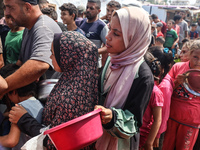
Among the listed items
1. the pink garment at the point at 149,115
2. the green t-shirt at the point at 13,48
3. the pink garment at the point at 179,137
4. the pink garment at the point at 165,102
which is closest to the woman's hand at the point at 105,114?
the pink garment at the point at 149,115

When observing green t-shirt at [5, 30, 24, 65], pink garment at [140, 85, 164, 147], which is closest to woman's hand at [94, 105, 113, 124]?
pink garment at [140, 85, 164, 147]

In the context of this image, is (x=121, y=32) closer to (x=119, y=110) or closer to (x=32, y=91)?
(x=119, y=110)

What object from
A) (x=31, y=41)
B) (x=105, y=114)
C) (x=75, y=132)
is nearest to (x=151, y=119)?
(x=105, y=114)

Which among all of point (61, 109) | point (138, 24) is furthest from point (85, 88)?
point (138, 24)

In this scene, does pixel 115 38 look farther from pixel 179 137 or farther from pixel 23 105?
pixel 179 137

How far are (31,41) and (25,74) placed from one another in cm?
40

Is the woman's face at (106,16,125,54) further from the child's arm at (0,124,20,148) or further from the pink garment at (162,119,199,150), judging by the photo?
the pink garment at (162,119,199,150)

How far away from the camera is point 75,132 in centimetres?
113

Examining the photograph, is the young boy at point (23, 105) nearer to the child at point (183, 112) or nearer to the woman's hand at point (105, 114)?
the woman's hand at point (105, 114)

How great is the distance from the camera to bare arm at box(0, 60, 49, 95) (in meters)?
1.58

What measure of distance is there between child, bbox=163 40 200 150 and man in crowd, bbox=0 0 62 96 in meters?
1.51

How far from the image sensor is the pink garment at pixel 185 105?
2.37 m

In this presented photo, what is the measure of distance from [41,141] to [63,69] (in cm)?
54

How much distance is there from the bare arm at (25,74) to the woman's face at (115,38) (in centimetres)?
60
